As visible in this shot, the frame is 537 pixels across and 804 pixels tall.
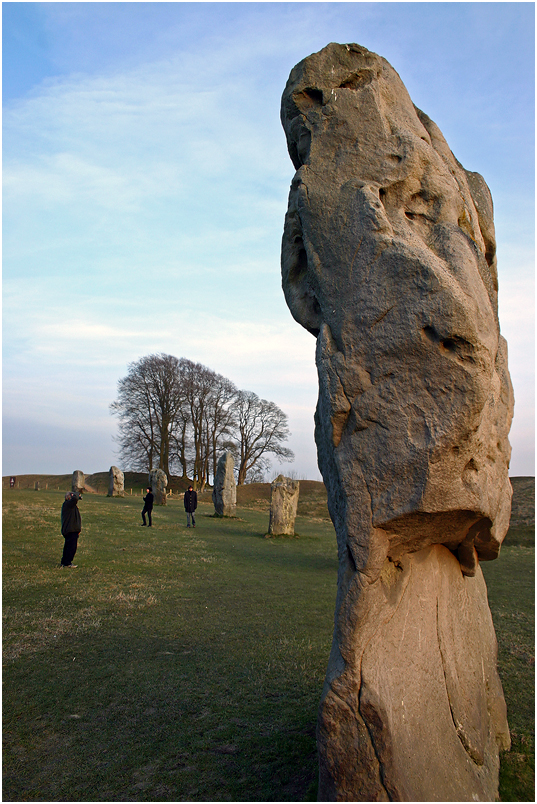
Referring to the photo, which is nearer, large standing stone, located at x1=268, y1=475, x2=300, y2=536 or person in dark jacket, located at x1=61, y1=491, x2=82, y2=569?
person in dark jacket, located at x1=61, y1=491, x2=82, y2=569

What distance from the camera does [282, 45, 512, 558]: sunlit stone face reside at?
2.86m

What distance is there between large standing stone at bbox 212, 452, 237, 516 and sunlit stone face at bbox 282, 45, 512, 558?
62.0 ft

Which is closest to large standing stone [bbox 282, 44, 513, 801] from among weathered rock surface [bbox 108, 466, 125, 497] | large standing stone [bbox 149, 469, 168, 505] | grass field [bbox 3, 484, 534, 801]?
grass field [bbox 3, 484, 534, 801]

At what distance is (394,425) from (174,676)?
391 centimetres

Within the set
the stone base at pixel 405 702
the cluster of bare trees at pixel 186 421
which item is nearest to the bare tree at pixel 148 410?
the cluster of bare trees at pixel 186 421

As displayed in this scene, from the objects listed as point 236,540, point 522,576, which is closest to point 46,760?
point 522,576

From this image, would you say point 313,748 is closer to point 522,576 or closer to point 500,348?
point 500,348

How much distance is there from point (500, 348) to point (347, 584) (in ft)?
7.86

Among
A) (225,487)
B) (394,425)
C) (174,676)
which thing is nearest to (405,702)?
(394,425)

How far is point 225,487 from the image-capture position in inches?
879

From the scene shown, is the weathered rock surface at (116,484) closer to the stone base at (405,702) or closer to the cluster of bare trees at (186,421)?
the cluster of bare trees at (186,421)

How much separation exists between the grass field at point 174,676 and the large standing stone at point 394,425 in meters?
0.87

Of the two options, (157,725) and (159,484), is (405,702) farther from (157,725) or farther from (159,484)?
(159,484)

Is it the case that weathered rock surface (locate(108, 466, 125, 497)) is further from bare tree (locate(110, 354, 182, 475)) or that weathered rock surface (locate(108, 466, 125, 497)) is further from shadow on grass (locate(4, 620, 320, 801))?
→ shadow on grass (locate(4, 620, 320, 801))
